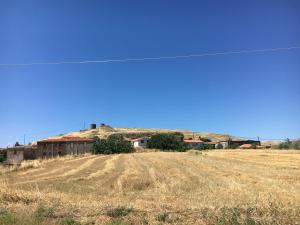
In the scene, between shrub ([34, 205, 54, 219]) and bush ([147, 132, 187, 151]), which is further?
bush ([147, 132, 187, 151])

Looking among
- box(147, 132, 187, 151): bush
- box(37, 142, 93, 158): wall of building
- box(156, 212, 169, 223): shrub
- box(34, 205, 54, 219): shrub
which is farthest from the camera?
box(37, 142, 93, 158): wall of building

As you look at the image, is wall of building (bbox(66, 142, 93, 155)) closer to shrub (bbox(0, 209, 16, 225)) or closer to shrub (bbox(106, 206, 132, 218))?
shrub (bbox(0, 209, 16, 225))

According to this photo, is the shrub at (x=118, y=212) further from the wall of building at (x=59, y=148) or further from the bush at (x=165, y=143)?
the wall of building at (x=59, y=148)

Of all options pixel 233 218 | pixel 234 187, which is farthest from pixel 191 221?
pixel 234 187

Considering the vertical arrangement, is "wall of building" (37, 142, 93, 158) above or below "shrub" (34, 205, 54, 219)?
above

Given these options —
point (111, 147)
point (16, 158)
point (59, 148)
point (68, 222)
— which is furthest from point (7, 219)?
point (59, 148)

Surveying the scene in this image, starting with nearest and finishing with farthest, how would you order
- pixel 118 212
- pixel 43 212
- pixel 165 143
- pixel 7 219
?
pixel 7 219
pixel 118 212
pixel 43 212
pixel 165 143

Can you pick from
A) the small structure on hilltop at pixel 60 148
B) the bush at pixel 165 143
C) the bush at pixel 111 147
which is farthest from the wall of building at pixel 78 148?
the bush at pixel 111 147

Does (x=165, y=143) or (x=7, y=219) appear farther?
(x=165, y=143)

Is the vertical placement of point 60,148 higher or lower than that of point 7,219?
higher

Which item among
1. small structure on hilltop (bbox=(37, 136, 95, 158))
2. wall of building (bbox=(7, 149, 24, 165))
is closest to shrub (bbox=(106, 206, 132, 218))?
wall of building (bbox=(7, 149, 24, 165))

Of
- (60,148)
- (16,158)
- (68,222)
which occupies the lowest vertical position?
(68,222)

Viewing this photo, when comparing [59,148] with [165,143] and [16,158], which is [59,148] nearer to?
[165,143]

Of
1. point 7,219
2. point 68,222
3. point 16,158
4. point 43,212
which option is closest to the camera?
point 68,222
